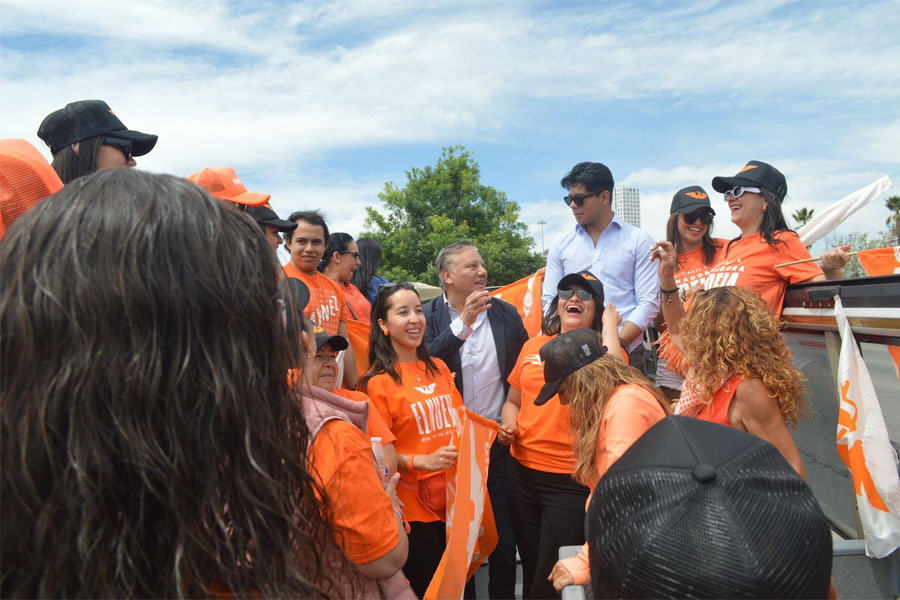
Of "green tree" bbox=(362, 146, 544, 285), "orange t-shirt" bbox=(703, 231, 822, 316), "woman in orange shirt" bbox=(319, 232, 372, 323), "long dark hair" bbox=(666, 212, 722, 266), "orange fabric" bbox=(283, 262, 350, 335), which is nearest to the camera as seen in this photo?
"orange t-shirt" bbox=(703, 231, 822, 316)

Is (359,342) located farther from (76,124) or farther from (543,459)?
(76,124)

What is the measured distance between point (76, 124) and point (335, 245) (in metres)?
2.95

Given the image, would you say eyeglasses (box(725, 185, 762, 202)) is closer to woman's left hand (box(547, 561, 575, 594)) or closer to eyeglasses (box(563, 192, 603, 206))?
eyeglasses (box(563, 192, 603, 206))

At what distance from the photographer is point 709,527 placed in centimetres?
107

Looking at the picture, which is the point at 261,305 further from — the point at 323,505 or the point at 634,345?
the point at 634,345

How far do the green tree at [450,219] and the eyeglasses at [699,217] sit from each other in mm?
25880

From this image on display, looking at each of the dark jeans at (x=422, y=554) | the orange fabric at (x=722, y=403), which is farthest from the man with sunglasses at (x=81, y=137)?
the orange fabric at (x=722, y=403)

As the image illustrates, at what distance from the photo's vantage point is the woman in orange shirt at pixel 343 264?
5.09m

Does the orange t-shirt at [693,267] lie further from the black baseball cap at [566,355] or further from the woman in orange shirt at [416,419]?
the woman in orange shirt at [416,419]

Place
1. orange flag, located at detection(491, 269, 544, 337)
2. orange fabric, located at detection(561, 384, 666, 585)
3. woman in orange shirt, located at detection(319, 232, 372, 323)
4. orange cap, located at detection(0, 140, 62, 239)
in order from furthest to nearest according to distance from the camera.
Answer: woman in orange shirt, located at detection(319, 232, 372, 323) < orange flag, located at detection(491, 269, 544, 337) < orange fabric, located at detection(561, 384, 666, 585) < orange cap, located at detection(0, 140, 62, 239)

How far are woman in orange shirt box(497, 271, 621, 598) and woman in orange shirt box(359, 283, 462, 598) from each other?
1.27 ft

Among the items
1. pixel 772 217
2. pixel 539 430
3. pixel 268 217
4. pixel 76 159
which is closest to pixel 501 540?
pixel 539 430

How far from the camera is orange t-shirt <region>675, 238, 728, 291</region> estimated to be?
3846mm

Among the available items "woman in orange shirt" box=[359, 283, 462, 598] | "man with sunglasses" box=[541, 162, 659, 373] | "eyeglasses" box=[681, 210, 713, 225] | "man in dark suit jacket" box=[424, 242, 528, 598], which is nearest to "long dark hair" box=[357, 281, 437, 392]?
"woman in orange shirt" box=[359, 283, 462, 598]
